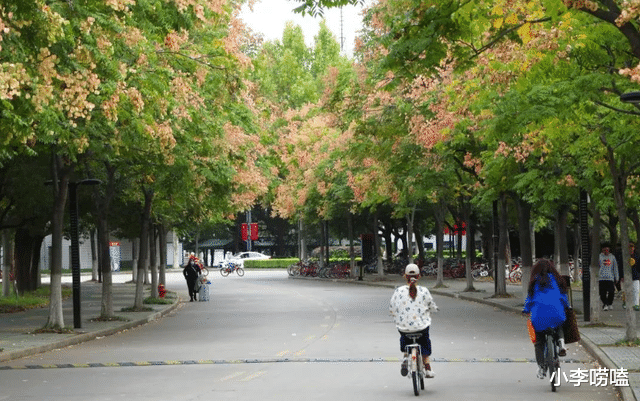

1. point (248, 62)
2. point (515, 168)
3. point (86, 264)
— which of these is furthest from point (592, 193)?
point (86, 264)

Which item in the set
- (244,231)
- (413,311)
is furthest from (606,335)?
(244,231)

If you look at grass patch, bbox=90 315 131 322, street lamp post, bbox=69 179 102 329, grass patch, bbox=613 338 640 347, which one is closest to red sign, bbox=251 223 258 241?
grass patch, bbox=90 315 131 322

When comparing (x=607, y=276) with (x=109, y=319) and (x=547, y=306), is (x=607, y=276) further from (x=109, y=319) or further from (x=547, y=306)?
(x=547, y=306)

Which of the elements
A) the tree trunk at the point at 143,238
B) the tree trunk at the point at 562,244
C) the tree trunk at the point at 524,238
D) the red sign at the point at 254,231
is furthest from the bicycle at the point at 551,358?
the red sign at the point at 254,231

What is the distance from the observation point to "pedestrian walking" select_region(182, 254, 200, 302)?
145 ft

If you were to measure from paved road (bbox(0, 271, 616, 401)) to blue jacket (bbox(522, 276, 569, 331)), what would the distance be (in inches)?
32.5

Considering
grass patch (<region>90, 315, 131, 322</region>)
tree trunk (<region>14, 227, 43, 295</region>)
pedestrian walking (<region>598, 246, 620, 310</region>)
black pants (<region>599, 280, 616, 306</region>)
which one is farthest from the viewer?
tree trunk (<region>14, 227, 43, 295</region>)

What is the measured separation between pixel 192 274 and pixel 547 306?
31.8 meters

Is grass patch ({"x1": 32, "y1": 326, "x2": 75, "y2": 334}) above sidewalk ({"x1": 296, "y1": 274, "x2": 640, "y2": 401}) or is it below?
above

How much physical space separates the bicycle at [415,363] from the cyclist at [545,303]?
4.52 feet

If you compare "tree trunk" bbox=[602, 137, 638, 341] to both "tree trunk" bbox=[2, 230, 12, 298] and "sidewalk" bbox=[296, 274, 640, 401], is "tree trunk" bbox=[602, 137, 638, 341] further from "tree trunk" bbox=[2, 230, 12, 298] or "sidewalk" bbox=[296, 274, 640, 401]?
"tree trunk" bbox=[2, 230, 12, 298]

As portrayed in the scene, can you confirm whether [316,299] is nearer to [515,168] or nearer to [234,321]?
[234,321]

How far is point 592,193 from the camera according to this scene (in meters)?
26.3

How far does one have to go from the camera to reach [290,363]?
17969 mm
